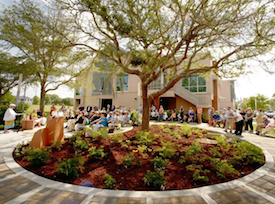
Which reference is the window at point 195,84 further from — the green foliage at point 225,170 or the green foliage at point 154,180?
the green foliage at point 154,180

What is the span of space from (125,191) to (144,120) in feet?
14.0

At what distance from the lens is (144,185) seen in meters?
2.62

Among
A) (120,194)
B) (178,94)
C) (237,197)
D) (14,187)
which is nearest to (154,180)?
(120,194)

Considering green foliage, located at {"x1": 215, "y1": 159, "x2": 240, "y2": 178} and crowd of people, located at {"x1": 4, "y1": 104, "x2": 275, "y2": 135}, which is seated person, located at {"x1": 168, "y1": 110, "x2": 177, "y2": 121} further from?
green foliage, located at {"x1": 215, "y1": 159, "x2": 240, "y2": 178}

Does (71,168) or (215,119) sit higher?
(215,119)

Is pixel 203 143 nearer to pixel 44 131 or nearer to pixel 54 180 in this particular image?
pixel 54 180

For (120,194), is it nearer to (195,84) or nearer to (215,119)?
(215,119)

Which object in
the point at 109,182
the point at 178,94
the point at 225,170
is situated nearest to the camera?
the point at 109,182

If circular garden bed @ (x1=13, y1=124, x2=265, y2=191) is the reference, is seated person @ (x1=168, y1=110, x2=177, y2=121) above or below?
above

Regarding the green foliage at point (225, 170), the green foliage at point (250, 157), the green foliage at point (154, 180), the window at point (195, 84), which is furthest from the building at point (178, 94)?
the green foliage at point (154, 180)

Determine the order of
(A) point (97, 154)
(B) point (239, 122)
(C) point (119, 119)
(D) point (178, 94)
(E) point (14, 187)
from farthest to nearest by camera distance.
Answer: (D) point (178, 94) → (C) point (119, 119) → (B) point (239, 122) → (A) point (97, 154) → (E) point (14, 187)

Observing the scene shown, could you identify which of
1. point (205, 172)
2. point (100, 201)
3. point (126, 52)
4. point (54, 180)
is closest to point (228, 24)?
point (126, 52)

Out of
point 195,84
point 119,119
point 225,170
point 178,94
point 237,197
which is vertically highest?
point 195,84

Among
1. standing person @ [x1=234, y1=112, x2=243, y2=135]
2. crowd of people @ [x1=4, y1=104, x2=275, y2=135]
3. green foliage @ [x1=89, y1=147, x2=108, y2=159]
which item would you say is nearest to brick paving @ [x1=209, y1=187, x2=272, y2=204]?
green foliage @ [x1=89, y1=147, x2=108, y2=159]
